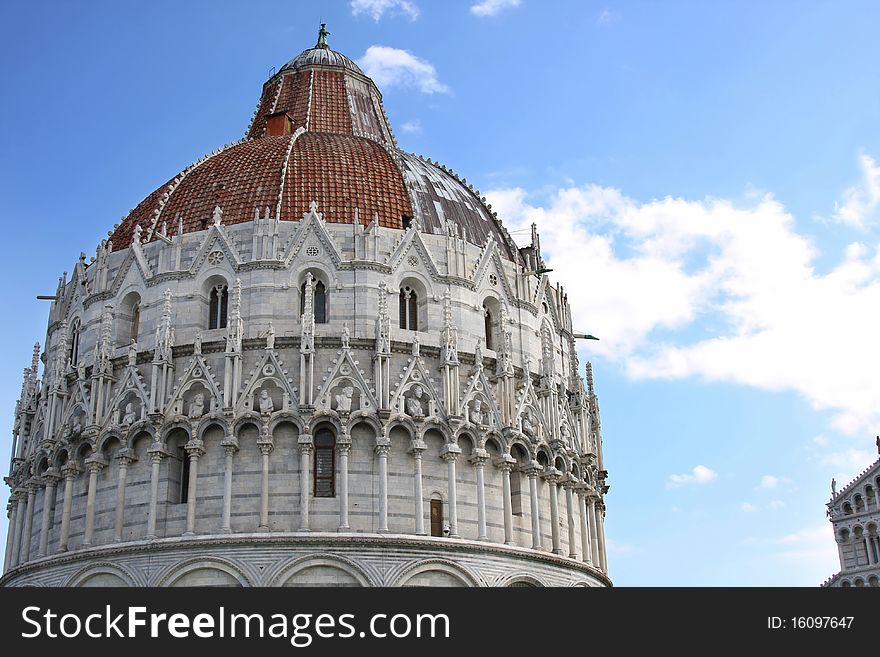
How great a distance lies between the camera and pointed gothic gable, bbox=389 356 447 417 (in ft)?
131

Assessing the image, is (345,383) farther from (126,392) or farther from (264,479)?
(126,392)

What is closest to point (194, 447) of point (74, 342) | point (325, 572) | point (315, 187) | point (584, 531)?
point (325, 572)

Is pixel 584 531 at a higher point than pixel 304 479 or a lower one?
lower

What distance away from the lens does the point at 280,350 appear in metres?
40.1

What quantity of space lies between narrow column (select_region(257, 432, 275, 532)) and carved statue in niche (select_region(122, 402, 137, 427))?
5240 millimetres

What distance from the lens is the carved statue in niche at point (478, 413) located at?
134ft

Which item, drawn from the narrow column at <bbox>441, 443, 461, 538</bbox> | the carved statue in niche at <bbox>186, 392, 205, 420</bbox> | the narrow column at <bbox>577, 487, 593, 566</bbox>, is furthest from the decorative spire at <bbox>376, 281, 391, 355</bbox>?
the narrow column at <bbox>577, 487, 593, 566</bbox>

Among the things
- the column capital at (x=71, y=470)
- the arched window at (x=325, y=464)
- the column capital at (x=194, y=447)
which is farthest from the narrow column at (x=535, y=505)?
the column capital at (x=71, y=470)

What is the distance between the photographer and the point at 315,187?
44.3 metres

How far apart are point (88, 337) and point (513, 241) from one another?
18230 millimetres

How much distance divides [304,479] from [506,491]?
754cm

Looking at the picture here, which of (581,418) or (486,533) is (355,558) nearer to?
(486,533)

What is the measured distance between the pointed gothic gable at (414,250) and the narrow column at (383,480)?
7.26m
